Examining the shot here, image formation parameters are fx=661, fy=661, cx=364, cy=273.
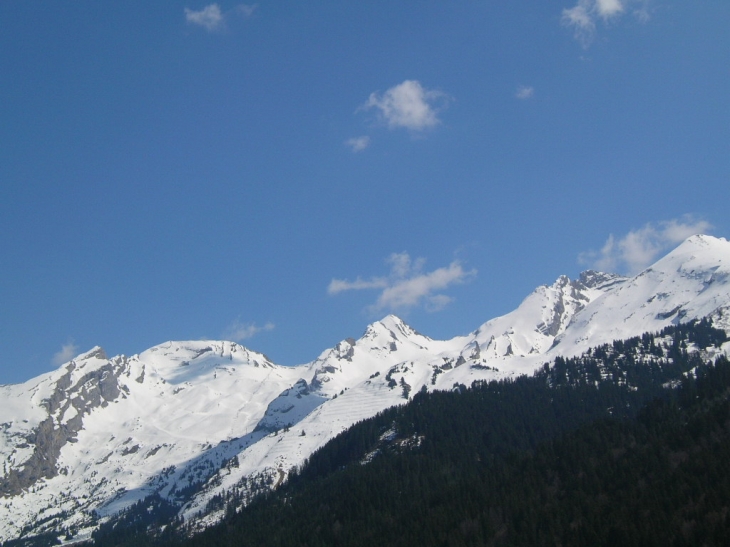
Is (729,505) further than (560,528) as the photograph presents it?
No

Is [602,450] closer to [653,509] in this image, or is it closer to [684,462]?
[684,462]

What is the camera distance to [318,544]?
190000 millimetres

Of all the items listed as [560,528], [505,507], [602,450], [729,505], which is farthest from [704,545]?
[602,450]

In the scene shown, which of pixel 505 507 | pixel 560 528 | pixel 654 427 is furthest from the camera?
pixel 654 427

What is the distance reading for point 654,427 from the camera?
195750mm

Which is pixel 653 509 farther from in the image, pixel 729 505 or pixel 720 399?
pixel 720 399

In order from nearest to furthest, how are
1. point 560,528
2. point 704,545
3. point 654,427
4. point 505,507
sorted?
point 704,545 → point 560,528 → point 505,507 → point 654,427

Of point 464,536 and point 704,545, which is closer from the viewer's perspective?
point 704,545

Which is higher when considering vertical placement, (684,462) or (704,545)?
(684,462)

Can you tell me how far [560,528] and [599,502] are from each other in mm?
15414

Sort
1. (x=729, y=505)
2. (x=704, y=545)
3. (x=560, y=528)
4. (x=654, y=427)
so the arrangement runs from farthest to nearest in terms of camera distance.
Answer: (x=654, y=427)
(x=560, y=528)
(x=729, y=505)
(x=704, y=545)

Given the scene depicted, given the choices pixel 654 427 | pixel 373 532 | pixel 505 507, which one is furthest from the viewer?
pixel 654 427

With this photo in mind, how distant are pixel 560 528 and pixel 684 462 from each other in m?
39.1

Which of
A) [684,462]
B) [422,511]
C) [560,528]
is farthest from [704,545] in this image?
[422,511]
